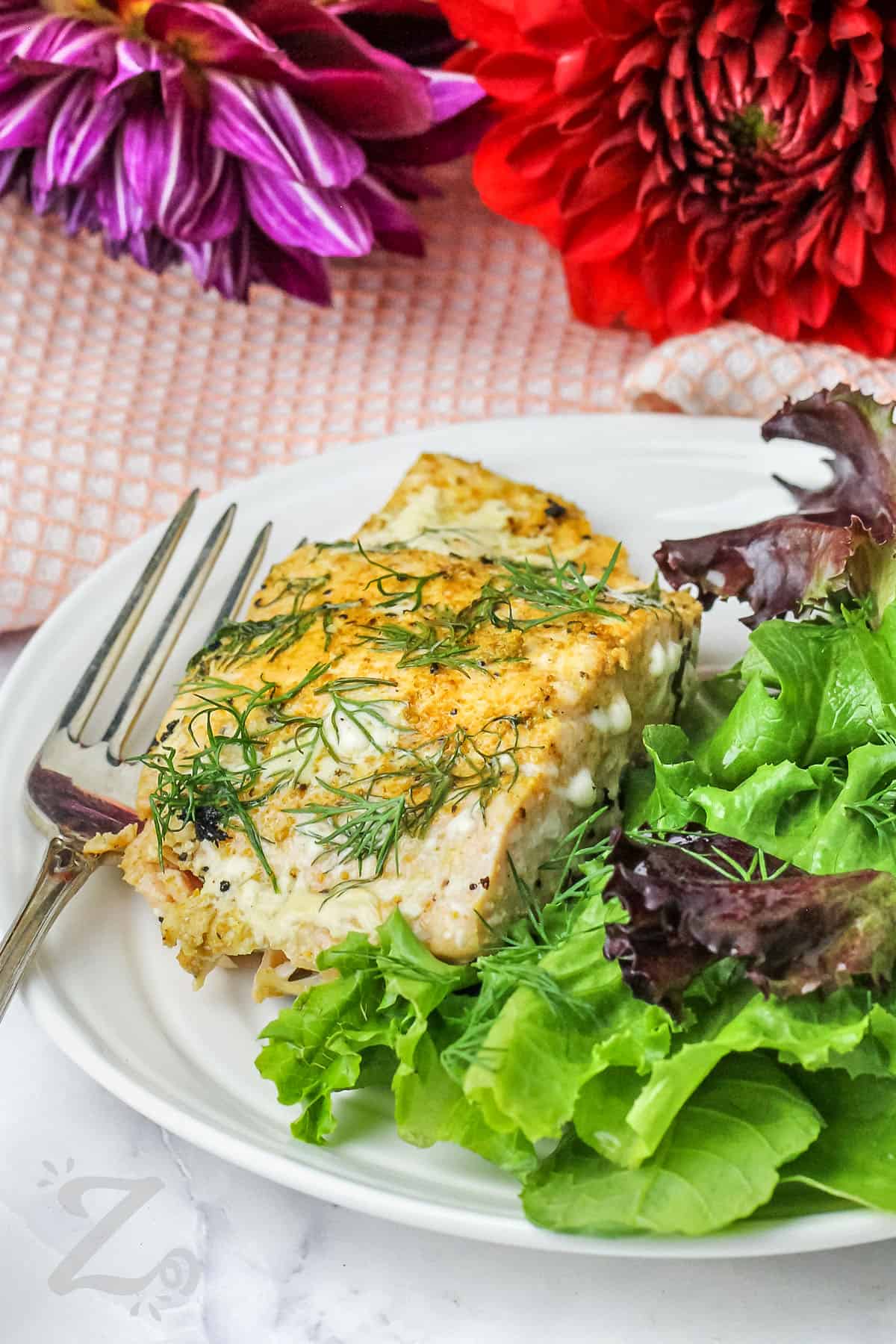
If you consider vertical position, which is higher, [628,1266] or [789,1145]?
[789,1145]

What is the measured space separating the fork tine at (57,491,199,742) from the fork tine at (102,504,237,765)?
5 centimetres

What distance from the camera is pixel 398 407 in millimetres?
4086

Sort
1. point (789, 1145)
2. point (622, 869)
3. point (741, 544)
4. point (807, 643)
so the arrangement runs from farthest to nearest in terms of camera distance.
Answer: point (741, 544), point (807, 643), point (622, 869), point (789, 1145)

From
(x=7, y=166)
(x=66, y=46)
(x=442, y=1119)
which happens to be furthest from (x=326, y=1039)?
(x=7, y=166)

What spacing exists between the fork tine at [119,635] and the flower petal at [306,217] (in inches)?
36.6

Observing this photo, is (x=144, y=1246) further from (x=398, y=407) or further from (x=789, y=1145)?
(x=398, y=407)

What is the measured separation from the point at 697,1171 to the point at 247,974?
909mm

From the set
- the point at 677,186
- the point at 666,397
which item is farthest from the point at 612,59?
the point at 666,397

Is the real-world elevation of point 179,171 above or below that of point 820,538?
above

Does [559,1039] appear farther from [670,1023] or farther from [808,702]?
[808,702]

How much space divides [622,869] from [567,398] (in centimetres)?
217

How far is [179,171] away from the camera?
3854mm

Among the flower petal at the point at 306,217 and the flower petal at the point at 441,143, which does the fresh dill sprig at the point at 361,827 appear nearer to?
the flower petal at the point at 306,217

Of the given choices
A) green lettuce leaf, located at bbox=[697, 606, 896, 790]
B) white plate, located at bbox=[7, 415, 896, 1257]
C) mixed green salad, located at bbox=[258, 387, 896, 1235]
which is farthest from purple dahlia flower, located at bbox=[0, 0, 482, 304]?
mixed green salad, located at bbox=[258, 387, 896, 1235]
